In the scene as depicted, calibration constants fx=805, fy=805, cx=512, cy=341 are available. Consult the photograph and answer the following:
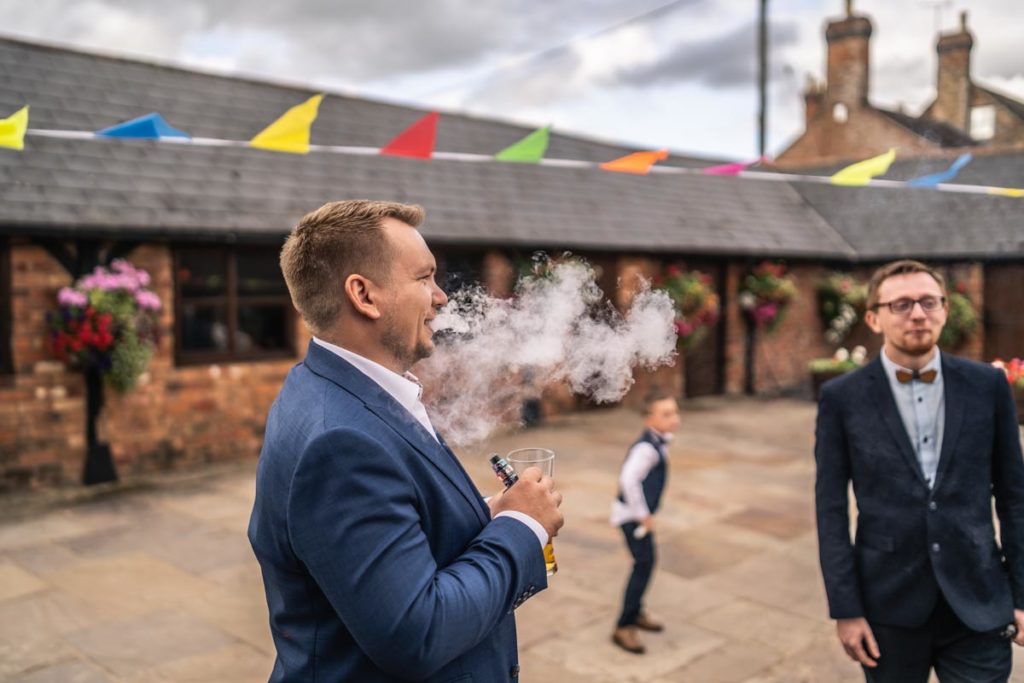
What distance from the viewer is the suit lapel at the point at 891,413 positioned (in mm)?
2633

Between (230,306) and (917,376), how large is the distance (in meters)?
8.01

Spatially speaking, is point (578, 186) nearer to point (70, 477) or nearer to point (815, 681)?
point (70, 477)

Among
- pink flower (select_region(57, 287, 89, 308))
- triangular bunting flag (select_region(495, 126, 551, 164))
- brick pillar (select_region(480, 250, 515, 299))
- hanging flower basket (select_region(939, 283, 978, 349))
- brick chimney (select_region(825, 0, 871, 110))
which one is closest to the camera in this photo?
triangular bunting flag (select_region(495, 126, 551, 164))

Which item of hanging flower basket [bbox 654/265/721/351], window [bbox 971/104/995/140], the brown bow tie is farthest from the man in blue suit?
window [bbox 971/104/995/140]

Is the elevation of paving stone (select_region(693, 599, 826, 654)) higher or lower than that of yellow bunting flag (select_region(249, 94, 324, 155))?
lower

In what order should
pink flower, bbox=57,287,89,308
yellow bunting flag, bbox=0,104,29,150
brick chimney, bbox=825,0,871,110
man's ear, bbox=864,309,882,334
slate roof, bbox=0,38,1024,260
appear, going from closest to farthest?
man's ear, bbox=864,309,882,334
yellow bunting flag, bbox=0,104,29,150
pink flower, bbox=57,287,89,308
slate roof, bbox=0,38,1024,260
brick chimney, bbox=825,0,871,110

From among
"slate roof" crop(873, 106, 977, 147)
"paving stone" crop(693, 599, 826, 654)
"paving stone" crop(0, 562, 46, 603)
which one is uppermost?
"slate roof" crop(873, 106, 977, 147)

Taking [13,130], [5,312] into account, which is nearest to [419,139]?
[13,130]

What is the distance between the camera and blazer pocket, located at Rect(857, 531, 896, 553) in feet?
8.66

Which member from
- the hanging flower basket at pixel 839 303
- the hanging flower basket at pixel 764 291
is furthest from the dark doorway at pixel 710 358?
the hanging flower basket at pixel 839 303

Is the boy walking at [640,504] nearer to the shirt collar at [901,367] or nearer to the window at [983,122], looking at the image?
the shirt collar at [901,367]

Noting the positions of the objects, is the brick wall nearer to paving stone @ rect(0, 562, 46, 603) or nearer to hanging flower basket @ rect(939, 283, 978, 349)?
paving stone @ rect(0, 562, 46, 603)

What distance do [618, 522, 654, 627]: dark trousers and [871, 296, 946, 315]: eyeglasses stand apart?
2.25 meters

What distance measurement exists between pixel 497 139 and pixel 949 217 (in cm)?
872
